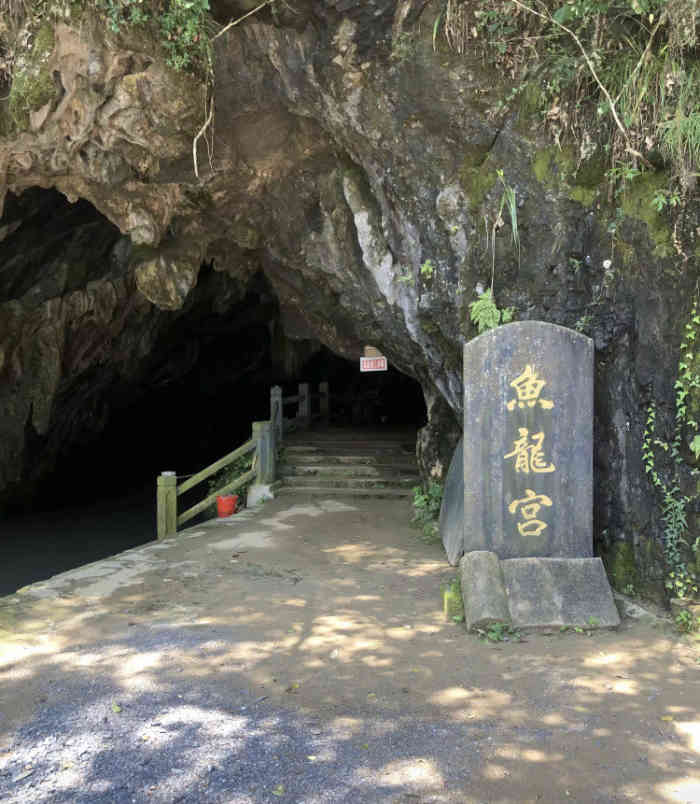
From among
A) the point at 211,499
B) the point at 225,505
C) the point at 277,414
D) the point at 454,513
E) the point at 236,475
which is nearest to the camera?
the point at 454,513

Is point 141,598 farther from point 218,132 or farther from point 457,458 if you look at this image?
point 218,132

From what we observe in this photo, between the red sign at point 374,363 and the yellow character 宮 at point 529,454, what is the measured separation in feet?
18.9

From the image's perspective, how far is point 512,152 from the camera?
256 inches

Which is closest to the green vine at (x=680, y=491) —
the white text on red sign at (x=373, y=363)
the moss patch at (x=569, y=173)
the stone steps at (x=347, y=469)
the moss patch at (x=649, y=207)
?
the moss patch at (x=649, y=207)

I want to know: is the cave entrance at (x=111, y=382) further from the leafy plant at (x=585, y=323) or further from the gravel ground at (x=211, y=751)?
the leafy plant at (x=585, y=323)

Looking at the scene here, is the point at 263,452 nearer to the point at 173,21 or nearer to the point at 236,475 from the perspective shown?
the point at 236,475

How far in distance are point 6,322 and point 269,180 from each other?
625 cm

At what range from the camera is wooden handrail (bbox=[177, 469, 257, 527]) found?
33.1 feet

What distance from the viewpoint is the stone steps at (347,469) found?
11.6 meters

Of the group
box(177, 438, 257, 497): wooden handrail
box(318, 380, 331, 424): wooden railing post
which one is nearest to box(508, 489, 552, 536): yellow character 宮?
box(177, 438, 257, 497): wooden handrail

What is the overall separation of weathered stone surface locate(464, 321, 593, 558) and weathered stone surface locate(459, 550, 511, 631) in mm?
207

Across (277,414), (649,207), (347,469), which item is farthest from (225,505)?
(649,207)

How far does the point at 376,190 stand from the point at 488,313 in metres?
2.54

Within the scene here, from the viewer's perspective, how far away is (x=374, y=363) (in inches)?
458
